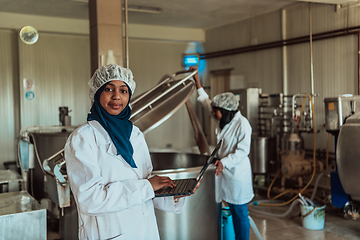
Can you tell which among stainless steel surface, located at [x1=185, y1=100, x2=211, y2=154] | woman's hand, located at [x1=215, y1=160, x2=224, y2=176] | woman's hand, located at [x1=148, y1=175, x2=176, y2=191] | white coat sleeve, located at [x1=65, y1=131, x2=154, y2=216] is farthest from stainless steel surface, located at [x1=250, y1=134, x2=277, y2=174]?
white coat sleeve, located at [x1=65, y1=131, x2=154, y2=216]

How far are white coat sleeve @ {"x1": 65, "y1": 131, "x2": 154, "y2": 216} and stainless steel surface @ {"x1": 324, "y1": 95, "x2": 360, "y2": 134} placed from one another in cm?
316

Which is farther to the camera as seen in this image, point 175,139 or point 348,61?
point 175,139

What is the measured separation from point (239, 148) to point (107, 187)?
5.68 feet

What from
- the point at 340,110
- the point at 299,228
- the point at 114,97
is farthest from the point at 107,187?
the point at 340,110

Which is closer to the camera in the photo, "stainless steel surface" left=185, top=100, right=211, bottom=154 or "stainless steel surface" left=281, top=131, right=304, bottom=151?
"stainless steel surface" left=185, top=100, right=211, bottom=154

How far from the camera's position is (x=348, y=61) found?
200 inches

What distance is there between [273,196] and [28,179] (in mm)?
3393

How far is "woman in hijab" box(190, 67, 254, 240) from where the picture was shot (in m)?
3.00

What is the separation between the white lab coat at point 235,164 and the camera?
3.00 m

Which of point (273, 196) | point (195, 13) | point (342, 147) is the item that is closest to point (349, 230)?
point (342, 147)

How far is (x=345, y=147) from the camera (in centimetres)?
363

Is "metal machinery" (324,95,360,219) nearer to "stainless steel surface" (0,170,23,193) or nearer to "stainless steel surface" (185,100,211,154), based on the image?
"stainless steel surface" (185,100,211,154)

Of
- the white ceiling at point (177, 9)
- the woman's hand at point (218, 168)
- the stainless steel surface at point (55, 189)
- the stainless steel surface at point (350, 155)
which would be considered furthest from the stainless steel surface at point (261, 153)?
the stainless steel surface at point (55, 189)

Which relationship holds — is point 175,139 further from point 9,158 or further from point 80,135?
point 80,135
